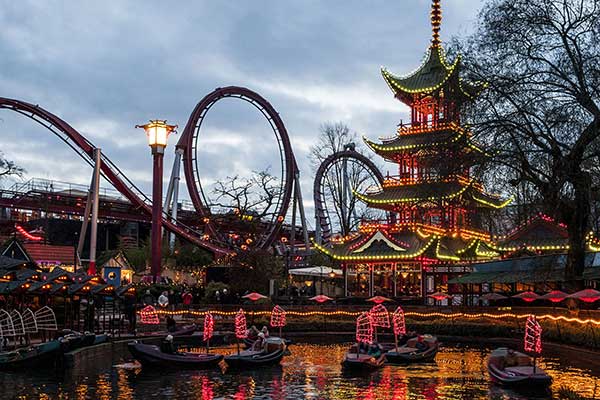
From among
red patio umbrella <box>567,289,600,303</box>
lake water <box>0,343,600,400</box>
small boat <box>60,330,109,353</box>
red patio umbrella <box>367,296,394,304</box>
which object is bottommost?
lake water <box>0,343,600,400</box>

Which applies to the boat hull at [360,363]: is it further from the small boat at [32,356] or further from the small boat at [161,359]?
the small boat at [32,356]

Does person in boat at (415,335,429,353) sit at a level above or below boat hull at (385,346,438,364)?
above

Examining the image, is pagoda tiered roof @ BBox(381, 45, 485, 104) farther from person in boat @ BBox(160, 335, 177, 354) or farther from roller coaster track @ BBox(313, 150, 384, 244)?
person in boat @ BBox(160, 335, 177, 354)

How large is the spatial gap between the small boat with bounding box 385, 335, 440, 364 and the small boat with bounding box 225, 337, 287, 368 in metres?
3.76

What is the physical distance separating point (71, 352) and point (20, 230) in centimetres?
3911

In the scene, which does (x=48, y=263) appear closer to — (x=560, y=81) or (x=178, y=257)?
(x=178, y=257)

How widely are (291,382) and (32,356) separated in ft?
26.2

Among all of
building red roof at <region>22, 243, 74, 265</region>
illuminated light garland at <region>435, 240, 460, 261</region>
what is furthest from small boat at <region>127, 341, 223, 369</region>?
building red roof at <region>22, 243, 74, 265</region>

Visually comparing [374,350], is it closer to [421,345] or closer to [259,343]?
[421,345]

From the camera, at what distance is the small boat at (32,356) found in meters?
23.4

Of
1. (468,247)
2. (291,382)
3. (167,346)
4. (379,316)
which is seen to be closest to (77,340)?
(167,346)

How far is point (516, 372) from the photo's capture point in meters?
21.1

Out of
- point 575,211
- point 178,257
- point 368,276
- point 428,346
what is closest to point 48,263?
point 178,257

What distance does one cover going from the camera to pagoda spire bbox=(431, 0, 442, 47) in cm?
5175
